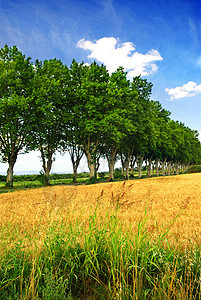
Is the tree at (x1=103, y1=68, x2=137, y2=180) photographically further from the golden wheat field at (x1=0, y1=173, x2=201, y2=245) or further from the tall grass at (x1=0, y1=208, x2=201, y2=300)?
the tall grass at (x1=0, y1=208, x2=201, y2=300)

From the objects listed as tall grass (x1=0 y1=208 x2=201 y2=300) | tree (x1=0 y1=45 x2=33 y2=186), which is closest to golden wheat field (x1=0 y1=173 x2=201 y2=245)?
tall grass (x1=0 y1=208 x2=201 y2=300)

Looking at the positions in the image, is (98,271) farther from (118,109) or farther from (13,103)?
(118,109)

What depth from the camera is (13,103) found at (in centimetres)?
2252

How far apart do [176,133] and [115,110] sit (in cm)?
3951

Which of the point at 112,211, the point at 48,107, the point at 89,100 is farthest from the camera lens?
the point at 89,100

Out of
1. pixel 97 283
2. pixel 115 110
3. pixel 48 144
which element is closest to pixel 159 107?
pixel 115 110

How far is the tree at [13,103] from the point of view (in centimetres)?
2370

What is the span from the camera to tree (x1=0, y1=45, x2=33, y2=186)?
77.8 ft

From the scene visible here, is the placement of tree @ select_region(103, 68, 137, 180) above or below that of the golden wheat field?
above

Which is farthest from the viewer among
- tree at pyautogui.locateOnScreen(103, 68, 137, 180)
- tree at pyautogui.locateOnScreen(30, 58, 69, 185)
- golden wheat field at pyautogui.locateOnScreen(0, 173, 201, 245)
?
tree at pyautogui.locateOnScreen(103, 68, 137, 180)

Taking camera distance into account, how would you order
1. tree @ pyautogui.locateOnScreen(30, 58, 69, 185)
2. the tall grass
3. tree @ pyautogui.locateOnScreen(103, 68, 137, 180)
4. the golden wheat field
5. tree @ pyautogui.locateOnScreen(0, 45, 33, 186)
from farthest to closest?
1. tree @ pyautogui.locateOnScreen(103, 68, 137, 180)
2. tree @ pyautogui.locateOnScreen(30, 58, 69, 185)
3. tree @ pyautogui.locateOnScreen(0, 45, 33, 186)
4. the golden wheat field
5. the tall grass

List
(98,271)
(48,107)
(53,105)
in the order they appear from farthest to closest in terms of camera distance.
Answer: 1. (53,105)
2. (48,107)
3. (98,271)

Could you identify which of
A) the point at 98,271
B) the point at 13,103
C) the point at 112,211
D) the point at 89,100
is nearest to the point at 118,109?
the point at 89,100

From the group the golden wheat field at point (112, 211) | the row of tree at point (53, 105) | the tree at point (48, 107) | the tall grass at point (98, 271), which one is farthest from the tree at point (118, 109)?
the tall grass at point (98, 271)
